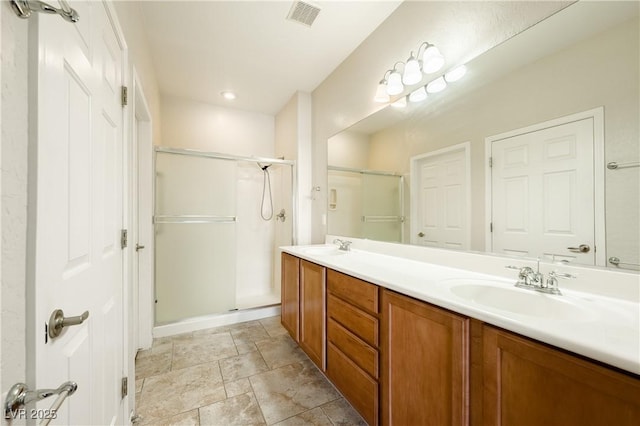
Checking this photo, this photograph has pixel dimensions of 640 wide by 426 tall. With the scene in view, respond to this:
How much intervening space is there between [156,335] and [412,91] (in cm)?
311

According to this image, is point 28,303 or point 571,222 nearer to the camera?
point 28,303

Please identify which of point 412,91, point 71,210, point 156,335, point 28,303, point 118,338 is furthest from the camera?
point 156,335

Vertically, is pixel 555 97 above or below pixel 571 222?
above

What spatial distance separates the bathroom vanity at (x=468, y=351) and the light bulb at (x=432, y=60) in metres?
1.24

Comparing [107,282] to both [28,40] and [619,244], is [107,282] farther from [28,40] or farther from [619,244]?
[619,244]

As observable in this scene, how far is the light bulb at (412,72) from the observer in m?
1.65

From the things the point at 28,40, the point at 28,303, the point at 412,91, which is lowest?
the point at 28,303

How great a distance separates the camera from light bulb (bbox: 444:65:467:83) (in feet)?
4.74

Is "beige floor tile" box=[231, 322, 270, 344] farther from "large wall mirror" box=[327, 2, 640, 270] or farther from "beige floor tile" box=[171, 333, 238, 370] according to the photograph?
"large wall mirror" box=[327, 2, 640, 270]

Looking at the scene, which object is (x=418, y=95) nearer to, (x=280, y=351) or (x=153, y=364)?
(x=280, y=351)

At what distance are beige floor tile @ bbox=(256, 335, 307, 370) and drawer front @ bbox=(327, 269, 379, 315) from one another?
0.89m

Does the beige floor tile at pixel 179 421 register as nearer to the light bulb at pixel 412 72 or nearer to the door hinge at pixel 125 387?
the door hinge at pixel 125 387

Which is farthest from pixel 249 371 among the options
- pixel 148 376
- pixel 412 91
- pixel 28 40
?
pixel 412 91

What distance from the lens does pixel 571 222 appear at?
3.46 feet
